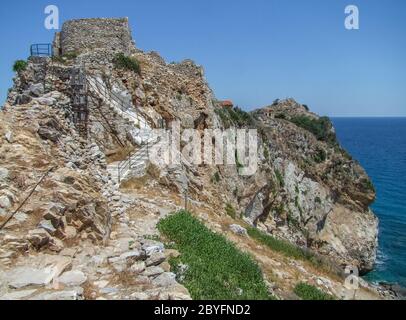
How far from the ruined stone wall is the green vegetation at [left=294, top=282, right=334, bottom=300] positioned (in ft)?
57.0

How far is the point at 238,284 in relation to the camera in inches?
380

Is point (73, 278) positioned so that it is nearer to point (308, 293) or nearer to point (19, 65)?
point (308, 293)

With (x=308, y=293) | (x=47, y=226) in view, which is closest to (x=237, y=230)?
(x=308, y=293)

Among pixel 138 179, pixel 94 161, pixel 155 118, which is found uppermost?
pixel 155 118

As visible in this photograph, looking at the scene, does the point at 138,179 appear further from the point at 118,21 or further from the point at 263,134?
the point at 263,134

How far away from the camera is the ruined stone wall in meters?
23.1

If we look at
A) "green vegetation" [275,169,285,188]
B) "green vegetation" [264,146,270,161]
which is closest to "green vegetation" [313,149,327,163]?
"green vegetation" [275,169,285,188]

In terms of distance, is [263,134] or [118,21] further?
[263,134]

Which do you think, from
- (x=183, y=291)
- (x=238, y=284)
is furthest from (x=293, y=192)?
(x=183, y=291)

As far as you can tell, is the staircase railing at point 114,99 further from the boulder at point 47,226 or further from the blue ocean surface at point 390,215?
the blue ocean surface at point 390,215

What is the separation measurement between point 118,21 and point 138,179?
11654 millimetres

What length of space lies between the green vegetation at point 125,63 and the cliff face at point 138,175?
0.22 meters

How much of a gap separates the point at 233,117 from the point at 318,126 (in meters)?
17.6

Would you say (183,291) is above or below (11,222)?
below
